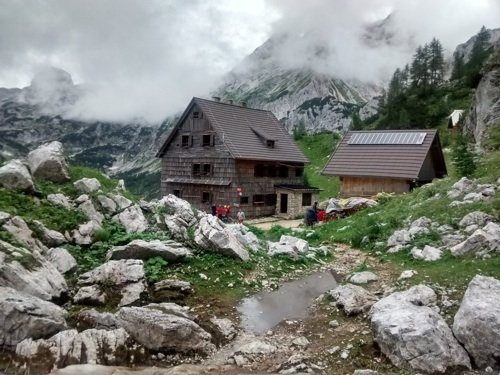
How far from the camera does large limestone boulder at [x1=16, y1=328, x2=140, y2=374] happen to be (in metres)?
8.77

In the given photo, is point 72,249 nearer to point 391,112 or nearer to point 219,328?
point 219,328

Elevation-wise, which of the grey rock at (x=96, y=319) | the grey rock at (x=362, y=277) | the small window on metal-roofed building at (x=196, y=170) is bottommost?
the grey rock at (x=96, y=319)

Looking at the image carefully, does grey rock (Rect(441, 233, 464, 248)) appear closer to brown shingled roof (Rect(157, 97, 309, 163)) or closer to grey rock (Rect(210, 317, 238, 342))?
grey rock (Rect(210, 317, 238, 342))

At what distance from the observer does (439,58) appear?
10056 cm

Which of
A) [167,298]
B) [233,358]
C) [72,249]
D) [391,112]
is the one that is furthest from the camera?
[391,112]

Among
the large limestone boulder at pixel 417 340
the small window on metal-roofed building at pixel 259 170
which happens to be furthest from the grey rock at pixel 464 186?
the small window on metal-roofed building at pixel 259 170

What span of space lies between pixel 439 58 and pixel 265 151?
77750 mm

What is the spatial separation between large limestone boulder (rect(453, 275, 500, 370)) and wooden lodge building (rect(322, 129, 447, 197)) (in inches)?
1038

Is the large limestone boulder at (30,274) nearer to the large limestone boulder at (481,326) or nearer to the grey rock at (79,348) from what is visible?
the grey rock at (79,348)

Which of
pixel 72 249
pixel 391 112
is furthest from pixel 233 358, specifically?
pixel 391 112

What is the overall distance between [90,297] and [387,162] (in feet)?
100

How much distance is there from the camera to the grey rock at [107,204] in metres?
17.5

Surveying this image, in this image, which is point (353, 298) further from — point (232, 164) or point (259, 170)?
point (259, 170)

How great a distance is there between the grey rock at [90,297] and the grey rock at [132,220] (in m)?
4.65
